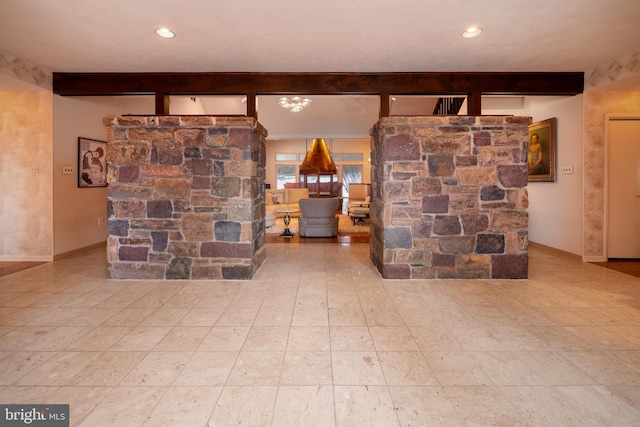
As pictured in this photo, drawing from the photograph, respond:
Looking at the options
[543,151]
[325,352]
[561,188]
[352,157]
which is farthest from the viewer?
[352,157]

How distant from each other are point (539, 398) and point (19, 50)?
212 inches

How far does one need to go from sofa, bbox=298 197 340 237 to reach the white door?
Answer: 4252 millimetres

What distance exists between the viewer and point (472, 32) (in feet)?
9.76

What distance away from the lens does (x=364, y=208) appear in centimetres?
849

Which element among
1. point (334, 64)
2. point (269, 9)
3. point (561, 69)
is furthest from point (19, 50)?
point (561, 69)

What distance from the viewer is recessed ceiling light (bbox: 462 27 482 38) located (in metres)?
2.92

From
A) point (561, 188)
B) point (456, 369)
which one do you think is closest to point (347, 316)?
point (456, 369)

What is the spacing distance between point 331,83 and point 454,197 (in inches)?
80.4

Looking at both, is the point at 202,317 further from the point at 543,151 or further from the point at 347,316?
the point at 543,151

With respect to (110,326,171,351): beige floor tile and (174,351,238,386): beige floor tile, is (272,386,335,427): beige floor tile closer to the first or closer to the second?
(174,351,238,386): beige floor tile

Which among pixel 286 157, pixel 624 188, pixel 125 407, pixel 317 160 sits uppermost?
pixel 286 157

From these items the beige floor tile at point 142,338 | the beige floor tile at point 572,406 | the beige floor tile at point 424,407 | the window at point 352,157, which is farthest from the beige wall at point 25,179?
the window at point 352,157

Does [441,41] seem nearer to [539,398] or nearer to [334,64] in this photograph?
[334,64]

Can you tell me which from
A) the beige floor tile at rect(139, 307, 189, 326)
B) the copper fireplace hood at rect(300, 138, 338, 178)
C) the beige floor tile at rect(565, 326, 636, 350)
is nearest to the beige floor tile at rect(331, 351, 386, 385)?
the beige floor tile at rect(139, 307, 189, 326)
